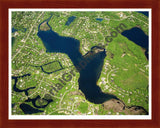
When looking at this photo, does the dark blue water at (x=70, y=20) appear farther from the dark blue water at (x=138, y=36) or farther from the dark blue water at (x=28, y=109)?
the dark blue water at (x=28, y=109)

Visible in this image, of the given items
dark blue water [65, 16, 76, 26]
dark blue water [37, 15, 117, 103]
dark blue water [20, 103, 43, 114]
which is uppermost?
dark blue water [65, 16, 76, 26]

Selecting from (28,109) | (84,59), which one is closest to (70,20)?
(84,59)

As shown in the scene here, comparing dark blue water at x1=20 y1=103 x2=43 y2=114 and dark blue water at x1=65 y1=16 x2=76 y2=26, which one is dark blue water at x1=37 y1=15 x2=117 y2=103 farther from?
dark blue water at x1=20 y1=103 x2=43 y2=114

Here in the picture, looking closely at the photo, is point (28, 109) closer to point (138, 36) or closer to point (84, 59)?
point (84, 59)

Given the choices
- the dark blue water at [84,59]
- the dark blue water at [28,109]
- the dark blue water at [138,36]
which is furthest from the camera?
the dark blue water at [138,36]

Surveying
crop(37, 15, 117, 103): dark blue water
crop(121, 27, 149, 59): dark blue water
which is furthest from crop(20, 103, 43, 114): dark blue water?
crop(121, 27, 149, 59): dark blue water

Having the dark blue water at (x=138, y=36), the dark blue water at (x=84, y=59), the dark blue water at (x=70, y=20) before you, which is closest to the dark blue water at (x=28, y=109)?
the dark blue water at (x=84, y=59)

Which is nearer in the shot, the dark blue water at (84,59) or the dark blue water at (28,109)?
the dark blue water at (28,109)
